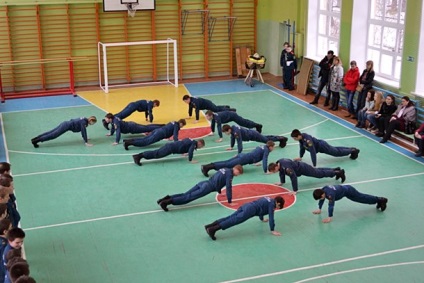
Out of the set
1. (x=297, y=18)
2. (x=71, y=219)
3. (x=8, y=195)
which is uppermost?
(x=297, y=18)

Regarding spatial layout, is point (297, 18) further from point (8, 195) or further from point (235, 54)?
point (8, 195)

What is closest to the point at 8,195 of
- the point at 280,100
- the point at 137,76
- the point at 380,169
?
the point at 380,169

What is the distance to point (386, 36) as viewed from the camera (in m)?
18.4

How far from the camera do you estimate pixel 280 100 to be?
21000 mm

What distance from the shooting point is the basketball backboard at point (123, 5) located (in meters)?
22.2

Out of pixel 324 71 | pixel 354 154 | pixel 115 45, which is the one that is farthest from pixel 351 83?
pixel 115 45

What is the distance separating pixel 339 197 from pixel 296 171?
5.19 feet

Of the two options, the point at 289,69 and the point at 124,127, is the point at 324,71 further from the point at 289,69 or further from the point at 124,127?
the point at 124,127

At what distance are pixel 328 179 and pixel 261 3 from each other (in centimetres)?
1284

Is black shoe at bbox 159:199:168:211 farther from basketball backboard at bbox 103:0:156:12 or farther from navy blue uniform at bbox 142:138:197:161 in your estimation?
basketball backboard at bbox 103:0:156:12

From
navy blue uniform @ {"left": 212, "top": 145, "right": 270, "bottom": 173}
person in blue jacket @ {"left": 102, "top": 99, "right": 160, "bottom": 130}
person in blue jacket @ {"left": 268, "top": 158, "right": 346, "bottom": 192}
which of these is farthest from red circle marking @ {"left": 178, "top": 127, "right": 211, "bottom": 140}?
person in blue jacket @ {"left": 268, "top": 158, "right": 346, "bottom": 192}

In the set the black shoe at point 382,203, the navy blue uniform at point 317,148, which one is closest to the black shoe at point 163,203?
the navy blue uniform at point 317,148

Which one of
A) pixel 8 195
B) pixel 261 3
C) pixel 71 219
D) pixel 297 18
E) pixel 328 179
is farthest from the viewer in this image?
pixel 261 3

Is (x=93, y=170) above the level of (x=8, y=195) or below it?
below
